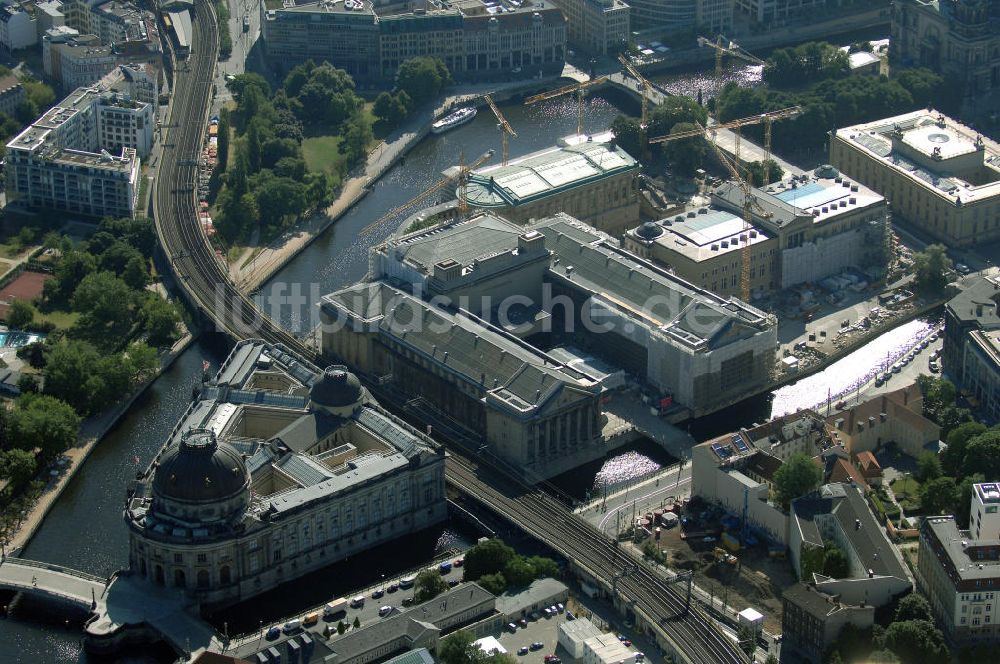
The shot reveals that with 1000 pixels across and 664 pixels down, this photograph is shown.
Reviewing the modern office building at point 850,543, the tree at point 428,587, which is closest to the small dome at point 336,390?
the tree at point 428,587

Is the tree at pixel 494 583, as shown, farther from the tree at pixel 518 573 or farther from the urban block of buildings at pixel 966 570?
the urban block of buildings at pixel 966 570

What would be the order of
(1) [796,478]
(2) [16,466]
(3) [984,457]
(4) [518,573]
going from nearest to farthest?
(4) [518,573]
(1) [796,478]
(3) [984,457]
(2) [16,466]

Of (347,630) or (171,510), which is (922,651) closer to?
(347,630)

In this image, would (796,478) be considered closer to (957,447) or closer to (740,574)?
(740,574)

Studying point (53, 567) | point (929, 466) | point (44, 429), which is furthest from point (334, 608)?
point (929, 466)

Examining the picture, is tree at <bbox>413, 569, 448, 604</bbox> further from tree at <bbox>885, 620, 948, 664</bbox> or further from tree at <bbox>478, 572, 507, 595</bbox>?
tree at <bbox>885, 620, 948, 664</bbox>

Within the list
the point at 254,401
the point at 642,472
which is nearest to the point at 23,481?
the point at 254,401
